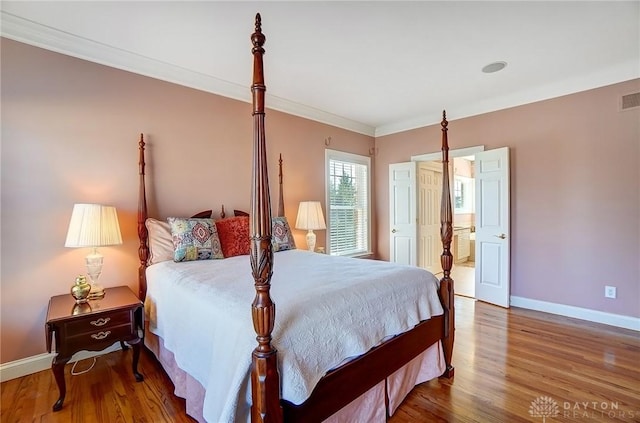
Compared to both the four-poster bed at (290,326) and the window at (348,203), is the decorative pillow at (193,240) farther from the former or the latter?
the window at (348,203)

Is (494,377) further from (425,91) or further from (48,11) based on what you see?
(48,11)

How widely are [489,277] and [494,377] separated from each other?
2.03 meters

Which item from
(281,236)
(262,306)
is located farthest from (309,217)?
(262,306)

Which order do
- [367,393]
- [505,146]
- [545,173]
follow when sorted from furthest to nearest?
[505,146]
[545,173]
[367,393]

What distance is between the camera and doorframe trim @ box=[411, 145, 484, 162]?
412cm

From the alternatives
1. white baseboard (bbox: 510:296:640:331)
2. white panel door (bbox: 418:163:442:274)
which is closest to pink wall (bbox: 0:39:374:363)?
white panel door (bbox: 418:163:442:274)

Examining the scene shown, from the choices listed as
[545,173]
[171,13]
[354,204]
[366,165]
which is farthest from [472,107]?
[171,13]

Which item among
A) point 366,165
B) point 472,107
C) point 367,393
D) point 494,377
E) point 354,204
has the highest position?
point 472,107

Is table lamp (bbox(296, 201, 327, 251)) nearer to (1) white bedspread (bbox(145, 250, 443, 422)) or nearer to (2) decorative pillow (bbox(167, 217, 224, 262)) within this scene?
(2) decorative pillow (bbox(167, 217, 224, 262))

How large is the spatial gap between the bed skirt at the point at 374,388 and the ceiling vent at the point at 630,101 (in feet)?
10.5

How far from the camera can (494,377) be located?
2.19m

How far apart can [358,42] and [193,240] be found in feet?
7.33

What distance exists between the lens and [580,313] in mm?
3357

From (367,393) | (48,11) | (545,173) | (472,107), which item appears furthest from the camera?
(472,107)
